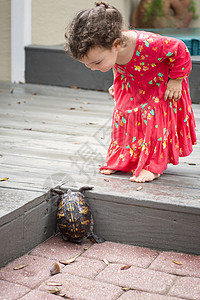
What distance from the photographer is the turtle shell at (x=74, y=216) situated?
2.48m

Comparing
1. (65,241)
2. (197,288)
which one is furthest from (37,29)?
(197,288)

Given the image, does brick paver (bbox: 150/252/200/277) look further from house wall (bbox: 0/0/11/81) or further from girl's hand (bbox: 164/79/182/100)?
house wall (bbox: 0/0/11/81)

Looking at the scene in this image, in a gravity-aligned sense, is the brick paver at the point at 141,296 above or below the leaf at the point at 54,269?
below

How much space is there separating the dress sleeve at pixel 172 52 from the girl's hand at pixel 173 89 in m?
0.06

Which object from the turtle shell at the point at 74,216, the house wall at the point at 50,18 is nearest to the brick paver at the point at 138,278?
the turtle shell at the point at 74,216

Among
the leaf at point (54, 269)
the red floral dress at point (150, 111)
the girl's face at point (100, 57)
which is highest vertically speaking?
the girl's face at point (100, 57)

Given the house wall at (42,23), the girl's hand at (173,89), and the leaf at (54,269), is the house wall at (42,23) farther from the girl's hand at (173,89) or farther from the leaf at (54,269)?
the leaf at (54,269)

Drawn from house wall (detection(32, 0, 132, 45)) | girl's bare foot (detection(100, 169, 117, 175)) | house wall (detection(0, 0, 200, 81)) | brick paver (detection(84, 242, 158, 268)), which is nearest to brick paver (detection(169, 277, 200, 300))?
brick paver (detection(84, 242, 158, 268))

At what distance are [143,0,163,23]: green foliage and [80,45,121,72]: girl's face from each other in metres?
7.76

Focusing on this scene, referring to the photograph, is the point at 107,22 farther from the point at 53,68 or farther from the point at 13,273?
the point at 53,68

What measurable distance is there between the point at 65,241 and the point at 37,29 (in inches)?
203

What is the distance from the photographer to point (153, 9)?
10.1 meters

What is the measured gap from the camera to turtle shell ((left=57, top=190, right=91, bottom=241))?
8.13 feet

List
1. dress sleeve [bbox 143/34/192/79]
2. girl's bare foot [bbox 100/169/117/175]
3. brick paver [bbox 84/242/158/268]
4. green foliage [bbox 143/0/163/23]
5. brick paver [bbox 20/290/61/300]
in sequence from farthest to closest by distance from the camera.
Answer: green foliage [bbox 143/0/163/23] < girl's bare foot [bbox 100/169/117/175] < dress sleeve [bbox 143/34/192/79] < brick paver [bbox 84/242/158/268] < brick paver [bbox 20/290/61/300]
